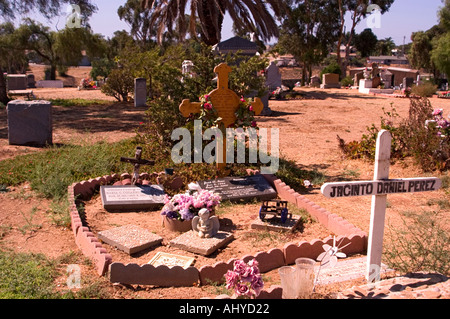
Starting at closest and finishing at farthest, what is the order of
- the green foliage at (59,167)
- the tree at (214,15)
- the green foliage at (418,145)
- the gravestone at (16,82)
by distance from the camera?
the green foliage at (59,167), the green foliage at (418,145), the tree at (214,15), the gravestone at (16,82)

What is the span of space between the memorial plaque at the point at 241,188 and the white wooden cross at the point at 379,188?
2858mm

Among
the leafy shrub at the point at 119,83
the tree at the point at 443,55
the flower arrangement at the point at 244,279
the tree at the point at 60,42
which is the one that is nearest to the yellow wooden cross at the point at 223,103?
the flower arrangement at the point at 244,279

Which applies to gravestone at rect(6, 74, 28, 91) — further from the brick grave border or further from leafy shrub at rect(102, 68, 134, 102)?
the brick grave border

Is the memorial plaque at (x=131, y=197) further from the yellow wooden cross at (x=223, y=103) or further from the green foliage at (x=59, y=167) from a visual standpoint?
the yellow wooden cross at (x=223, y=103)

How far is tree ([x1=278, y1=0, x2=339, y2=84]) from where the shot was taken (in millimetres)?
36312

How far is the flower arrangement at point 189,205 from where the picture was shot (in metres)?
5.02

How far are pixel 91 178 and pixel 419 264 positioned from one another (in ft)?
16.2

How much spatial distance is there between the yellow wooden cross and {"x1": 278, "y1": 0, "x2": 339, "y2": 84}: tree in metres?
31.0

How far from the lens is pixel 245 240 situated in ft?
15.7

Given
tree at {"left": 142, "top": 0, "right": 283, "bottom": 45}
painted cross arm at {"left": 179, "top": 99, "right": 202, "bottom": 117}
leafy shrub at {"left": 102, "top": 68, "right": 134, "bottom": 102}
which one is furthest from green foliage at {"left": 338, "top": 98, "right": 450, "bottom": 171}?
leafy shrub at {"left": 102, "top": 68, "right": 134, "bottom": 102}

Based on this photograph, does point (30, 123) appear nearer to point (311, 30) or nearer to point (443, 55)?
point (443, 55)

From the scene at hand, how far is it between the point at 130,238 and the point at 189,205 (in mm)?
797

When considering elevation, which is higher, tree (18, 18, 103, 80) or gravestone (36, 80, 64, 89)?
tree (18, 18, 103, 80)

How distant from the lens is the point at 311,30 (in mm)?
37188
